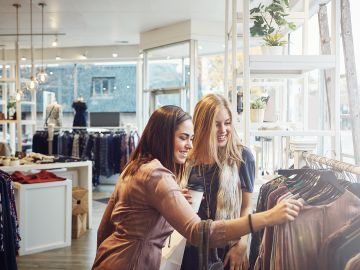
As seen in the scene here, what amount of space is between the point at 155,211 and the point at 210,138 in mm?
582

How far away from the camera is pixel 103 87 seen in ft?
33.2

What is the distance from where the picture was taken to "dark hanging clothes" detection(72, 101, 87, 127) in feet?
29.9

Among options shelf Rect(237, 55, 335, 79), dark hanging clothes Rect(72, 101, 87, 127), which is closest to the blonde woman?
shelf Rect(237, 55, 335, 79)

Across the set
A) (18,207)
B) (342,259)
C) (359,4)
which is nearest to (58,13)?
(18,207)

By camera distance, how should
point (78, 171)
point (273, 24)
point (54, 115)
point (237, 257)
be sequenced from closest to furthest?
1. point (237, 257)
2. point (273, 24)
3. point (78, 171)
4. point (54, 115)

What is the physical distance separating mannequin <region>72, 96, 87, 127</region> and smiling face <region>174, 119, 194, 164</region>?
7935 millimetres

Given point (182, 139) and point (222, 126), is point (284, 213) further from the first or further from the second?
point (222, 126)

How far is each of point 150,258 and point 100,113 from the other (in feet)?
27.6

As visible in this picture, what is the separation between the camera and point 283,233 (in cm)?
130

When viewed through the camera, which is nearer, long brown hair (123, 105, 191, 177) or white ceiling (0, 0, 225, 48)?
long brown hair (123, 105, 191, 177)

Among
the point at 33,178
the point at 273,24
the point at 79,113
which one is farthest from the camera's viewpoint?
the point at 79,113

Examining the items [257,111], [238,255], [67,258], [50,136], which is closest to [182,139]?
[238,255]

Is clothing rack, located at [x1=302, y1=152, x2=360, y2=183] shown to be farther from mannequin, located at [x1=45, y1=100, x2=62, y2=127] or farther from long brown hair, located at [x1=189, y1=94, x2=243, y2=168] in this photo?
mannequin, located at [x1=45, y1=100, x2=62, y2=127]

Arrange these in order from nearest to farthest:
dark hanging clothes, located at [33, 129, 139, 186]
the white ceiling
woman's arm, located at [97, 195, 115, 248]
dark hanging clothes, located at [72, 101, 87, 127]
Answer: woman's arm, located at [97, 195, 115, 248]
the white ceiling
dark hanging clothes, located at [33, 129, 139, 186]
dark hanging clothes, located at [72, 101, 87, 127]
